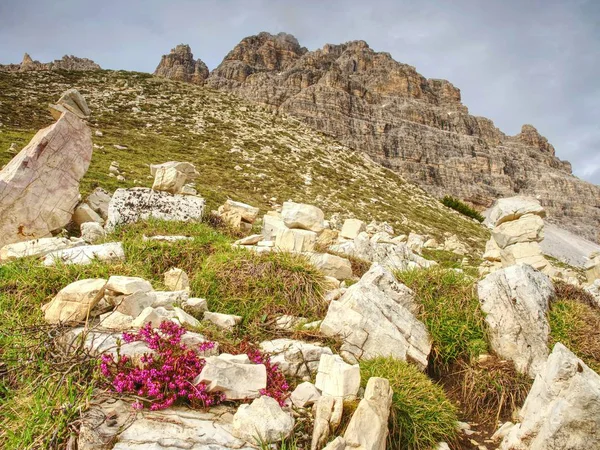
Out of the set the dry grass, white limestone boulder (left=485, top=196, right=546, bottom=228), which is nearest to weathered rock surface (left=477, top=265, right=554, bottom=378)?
the dry grass

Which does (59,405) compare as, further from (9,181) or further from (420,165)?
(420,165)

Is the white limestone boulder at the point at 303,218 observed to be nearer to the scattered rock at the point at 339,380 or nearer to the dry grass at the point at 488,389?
the dry grass at the point at 488,389

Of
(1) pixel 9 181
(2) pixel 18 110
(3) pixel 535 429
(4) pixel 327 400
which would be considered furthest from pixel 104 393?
(2) pixel 18 110

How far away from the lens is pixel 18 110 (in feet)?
125

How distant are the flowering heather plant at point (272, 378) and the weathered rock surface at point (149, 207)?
21.0 ft

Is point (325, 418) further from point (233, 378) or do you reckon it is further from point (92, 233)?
point (92, 233)

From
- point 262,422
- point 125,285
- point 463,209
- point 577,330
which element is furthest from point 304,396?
point 463,209

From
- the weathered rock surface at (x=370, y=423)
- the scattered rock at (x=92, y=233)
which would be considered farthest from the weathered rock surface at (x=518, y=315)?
the scattered rock at (x=92, y=233)

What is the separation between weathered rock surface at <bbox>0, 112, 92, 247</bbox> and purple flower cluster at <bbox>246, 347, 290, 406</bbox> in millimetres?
7305

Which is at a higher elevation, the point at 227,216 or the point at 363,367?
the point at 227,216

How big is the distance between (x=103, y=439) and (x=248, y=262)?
4.27 m

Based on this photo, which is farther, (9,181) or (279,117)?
(279,117)

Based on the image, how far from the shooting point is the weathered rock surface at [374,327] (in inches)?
215

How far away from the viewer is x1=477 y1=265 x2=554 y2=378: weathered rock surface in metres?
6.00
